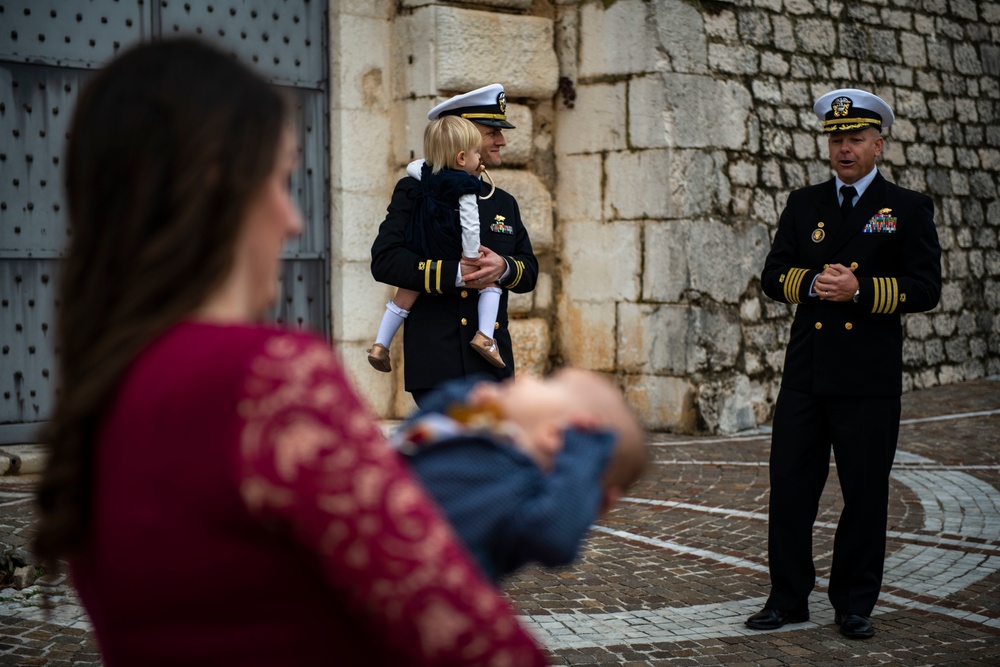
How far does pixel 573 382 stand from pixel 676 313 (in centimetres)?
771

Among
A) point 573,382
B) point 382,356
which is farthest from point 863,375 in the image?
point 573,382

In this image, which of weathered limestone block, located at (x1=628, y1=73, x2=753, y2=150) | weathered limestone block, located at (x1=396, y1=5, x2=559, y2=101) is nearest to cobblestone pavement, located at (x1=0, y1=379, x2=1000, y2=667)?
weathered limestone block, located at (x1=628, y1=73, x2=753, y2=150)

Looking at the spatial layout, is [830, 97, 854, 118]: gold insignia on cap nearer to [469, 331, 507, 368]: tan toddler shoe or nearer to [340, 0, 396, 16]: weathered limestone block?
[469, 331, 507, 368]: tan toddler shoe

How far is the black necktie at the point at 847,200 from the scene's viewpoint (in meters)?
4.73

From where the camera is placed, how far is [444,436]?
4.17 ft

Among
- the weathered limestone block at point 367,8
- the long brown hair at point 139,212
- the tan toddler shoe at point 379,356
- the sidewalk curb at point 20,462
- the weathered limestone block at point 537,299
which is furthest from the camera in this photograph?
the weathered limestone block at point 537,299

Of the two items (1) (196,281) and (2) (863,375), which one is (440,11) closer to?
(2) (863,375)

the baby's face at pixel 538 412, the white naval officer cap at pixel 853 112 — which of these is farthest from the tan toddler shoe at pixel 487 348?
the baby's face at pixel 538 412

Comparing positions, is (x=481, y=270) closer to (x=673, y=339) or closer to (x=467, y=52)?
(x=467, y=52)

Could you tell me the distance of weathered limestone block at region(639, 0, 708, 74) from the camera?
8.91 meters

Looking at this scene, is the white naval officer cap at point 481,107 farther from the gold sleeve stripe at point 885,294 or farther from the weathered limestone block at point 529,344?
the weathered limestone block at point 529,344

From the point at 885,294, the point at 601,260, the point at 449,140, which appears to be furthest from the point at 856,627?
the point at 601,260

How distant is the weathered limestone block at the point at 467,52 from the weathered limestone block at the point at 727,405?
8.66ft

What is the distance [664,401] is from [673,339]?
48 centimetres
